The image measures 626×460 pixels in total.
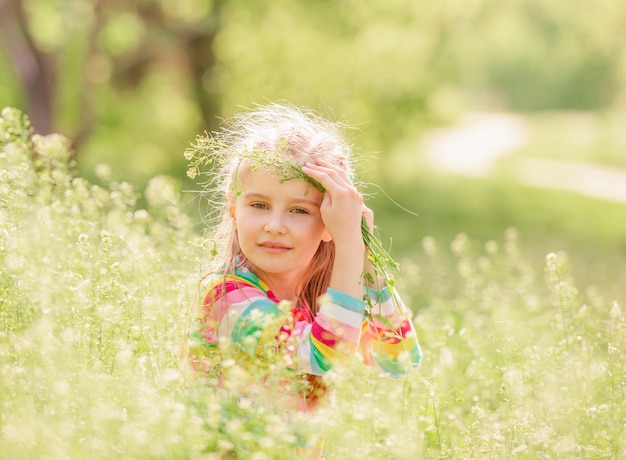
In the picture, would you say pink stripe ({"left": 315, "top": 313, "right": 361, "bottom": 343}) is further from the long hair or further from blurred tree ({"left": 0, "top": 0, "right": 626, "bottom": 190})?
blurred tree ({"left": 0, "top": 0, "right": 626, "bottom": 190})

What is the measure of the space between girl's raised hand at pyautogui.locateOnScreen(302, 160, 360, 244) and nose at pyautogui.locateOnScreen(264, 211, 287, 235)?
18 cm

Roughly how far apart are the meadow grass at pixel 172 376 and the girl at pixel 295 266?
0.47 feet

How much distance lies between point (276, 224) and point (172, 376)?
89 cm

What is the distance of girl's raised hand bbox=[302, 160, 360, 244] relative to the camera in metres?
3.44

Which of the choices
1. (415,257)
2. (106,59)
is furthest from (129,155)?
(415,257)

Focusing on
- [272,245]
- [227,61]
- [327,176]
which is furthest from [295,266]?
[227,61]

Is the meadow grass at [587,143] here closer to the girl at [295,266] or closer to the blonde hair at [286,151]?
the blonde hair at [286,151]

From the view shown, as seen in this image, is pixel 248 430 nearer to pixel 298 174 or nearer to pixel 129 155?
pixel 298 174

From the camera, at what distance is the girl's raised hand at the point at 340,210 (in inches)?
135

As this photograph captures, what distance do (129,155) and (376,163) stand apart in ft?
25.1

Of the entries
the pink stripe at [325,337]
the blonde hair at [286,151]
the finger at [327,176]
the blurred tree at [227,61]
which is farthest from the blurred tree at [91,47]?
the pink stripe at [325,337]

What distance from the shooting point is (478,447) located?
376 centimetres

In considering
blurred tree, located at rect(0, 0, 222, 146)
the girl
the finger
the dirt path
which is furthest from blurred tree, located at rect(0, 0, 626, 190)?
the finger

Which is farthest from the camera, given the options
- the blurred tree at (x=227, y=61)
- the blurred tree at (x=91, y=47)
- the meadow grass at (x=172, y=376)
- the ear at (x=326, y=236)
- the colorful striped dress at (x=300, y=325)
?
the blurred tree at (x=227, y=61)
